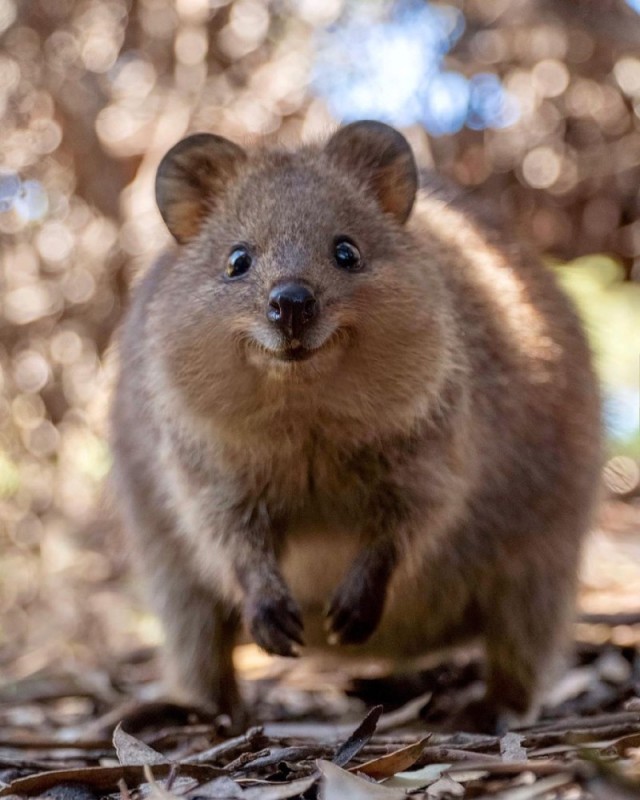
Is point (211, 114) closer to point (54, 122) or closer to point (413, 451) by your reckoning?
point (54, 122)

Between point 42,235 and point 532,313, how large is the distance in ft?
16.1

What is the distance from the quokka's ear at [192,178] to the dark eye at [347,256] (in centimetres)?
86

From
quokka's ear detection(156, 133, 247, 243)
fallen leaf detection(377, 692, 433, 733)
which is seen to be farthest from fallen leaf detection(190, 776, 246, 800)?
quokka's ear detection(156, 133, 247, 243)

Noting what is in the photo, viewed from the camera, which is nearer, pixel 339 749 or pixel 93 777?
pixel 93 777

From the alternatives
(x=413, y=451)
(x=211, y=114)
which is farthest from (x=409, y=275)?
(x=211, y=114)

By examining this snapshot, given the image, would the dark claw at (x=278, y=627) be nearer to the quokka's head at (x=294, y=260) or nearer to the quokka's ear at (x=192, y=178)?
the quokka's head at (x=294, y=260)

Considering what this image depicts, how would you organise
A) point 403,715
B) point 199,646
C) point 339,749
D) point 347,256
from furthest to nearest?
1. point 199,646
2. point 403,715
3. point 347,256
4. point 339,749

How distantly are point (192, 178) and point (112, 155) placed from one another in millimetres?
4208

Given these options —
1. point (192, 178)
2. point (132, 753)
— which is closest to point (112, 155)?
point (192, 178)

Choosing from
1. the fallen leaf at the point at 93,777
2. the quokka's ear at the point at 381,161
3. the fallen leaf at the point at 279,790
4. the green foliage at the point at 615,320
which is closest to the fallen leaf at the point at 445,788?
the fallen leaf at the point at 279,790

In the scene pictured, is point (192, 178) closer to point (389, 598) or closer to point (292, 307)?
point (292, 307)

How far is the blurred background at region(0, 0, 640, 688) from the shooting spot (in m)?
8.97

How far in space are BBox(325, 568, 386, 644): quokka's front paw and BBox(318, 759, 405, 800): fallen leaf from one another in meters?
1.37

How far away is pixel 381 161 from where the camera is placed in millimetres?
5230
